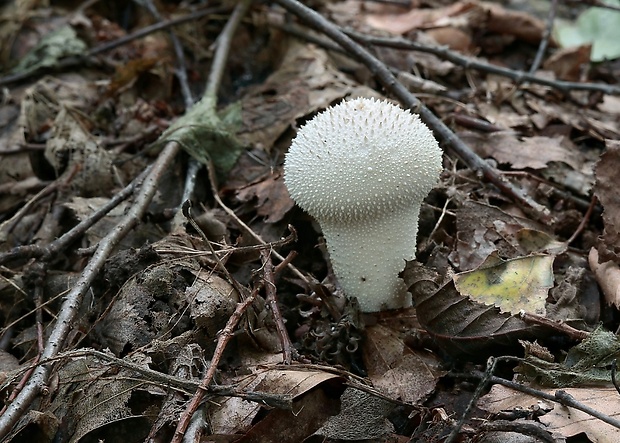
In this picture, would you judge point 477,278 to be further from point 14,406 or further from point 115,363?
point 14,406

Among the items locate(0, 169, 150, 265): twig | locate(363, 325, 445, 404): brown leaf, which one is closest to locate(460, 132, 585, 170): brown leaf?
locate(363, 325, 445, 404): brown leaf

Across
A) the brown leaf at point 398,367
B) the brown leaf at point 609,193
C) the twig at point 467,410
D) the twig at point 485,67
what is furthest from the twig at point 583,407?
the twig at point 485,67

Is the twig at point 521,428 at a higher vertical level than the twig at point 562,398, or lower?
lower

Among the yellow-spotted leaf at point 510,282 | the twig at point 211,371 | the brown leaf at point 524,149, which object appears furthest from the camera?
the brown leaf at point 524,149

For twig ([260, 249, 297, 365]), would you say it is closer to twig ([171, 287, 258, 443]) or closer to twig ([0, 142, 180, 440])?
twig ([171, 287, 258, 443])

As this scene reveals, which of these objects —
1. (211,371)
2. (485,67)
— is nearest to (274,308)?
(211,371)

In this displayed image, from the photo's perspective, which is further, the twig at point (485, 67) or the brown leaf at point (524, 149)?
the twig at point (485, 67)

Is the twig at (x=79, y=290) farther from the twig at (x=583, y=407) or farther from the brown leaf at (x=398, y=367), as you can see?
the twig at (x=583, y=407)
